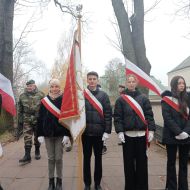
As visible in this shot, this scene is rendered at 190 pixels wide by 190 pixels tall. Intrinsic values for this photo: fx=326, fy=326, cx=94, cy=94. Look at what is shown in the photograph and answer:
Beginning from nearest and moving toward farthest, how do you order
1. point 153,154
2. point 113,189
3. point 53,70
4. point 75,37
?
point 75,37 → point 113,189 → point 153,154 → point 53,70

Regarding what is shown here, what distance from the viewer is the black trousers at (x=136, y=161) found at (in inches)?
205

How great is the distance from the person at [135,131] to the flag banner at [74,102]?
1.88 feet

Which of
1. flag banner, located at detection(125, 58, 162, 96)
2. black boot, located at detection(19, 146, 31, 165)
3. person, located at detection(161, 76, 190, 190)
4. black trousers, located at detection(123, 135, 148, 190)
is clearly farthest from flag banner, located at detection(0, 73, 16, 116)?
person, located at detection(161, 76, 190, 190)

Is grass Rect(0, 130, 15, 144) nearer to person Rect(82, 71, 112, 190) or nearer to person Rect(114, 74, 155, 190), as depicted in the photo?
person Rect(82, 71, 112, 190)

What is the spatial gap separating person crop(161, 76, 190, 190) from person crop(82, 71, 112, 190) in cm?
94

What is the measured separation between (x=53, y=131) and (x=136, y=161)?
1453mm

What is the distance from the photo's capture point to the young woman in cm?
547

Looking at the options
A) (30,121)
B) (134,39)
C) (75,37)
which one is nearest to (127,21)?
(134,39)

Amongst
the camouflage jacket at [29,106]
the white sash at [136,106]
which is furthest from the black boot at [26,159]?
the white sash at [136,106]

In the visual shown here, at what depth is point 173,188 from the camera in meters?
5.25

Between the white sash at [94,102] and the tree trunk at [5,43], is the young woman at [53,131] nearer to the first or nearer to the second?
the white sash at [94,102]

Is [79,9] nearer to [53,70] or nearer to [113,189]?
[113,189]

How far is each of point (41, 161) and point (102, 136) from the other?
316 cm

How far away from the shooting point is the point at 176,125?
512cm
